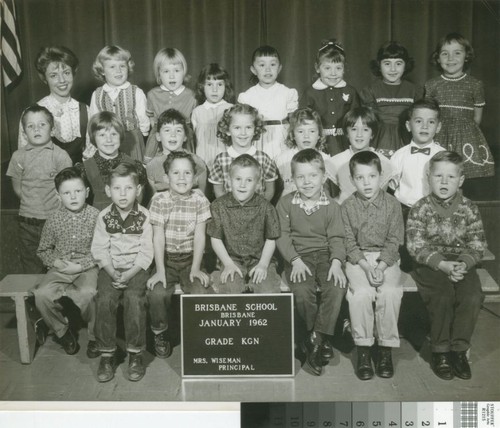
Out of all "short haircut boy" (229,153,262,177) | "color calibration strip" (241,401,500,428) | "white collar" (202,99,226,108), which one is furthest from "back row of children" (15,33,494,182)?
"color calibration strip" (241,401,500,428)

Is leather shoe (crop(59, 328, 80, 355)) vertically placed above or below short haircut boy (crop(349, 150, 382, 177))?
below

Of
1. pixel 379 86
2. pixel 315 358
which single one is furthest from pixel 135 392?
pixel 379 86

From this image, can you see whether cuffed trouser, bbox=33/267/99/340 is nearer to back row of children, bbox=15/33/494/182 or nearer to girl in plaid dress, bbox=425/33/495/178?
back row of children, bbox=15/33/494/182

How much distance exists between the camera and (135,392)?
2.54 metres

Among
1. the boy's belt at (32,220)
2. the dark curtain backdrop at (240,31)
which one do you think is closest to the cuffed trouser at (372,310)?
the dark curtain backdrop at (240,31)

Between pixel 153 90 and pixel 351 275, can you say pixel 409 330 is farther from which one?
pixel 153 90

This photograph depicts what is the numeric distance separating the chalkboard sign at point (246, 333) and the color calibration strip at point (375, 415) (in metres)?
0.17

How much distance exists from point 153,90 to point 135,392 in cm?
141

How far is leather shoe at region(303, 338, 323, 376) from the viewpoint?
2.60m

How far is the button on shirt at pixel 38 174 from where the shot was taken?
2848 mm

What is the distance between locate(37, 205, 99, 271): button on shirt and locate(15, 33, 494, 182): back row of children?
333mm

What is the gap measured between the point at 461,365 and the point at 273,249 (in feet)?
2.96

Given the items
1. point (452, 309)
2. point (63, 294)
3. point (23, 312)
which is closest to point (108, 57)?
point (63, 294)

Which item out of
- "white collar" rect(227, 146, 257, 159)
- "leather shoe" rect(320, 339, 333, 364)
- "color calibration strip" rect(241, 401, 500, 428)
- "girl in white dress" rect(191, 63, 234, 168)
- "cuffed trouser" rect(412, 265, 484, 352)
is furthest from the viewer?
"girl in white dress" rect(191, 63, 234, 168)
